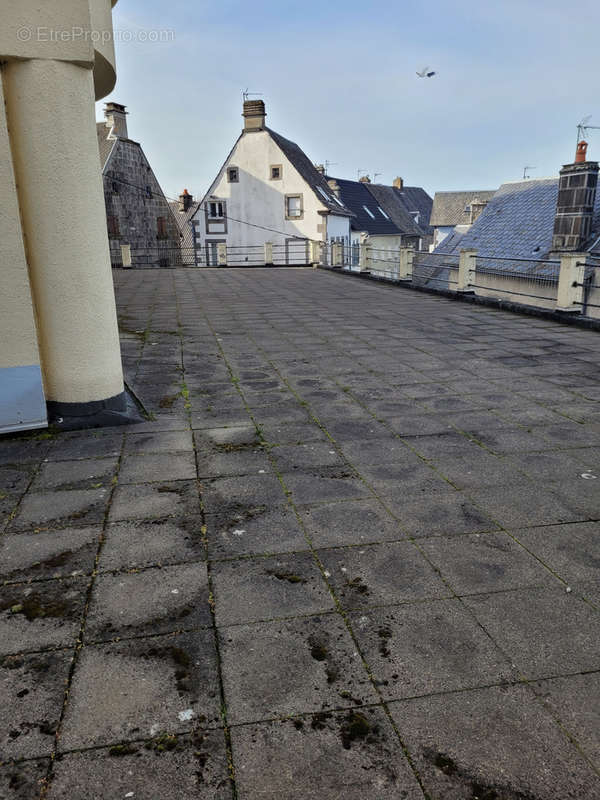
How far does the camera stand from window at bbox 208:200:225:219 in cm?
3831

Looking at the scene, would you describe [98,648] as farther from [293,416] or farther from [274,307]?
[274,307]

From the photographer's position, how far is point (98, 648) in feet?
8.39

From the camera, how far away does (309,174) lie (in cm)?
3881

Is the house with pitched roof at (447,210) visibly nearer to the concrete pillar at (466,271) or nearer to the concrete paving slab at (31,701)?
the concrete pillar at (466,271)

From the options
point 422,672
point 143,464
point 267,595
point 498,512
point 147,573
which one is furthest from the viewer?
point 143,464

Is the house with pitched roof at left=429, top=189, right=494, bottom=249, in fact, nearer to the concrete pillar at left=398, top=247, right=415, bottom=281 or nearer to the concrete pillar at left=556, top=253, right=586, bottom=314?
the concrete pillar at left=398, top=247, right=415, bottom=281

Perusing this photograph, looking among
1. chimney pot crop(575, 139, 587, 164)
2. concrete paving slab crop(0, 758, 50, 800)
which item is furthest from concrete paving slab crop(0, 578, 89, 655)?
chimney pot crop(575, 139, 587, 164)

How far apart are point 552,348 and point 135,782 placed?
8.42 meters

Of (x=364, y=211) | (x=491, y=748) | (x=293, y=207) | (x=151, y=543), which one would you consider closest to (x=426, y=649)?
(x=491, y=748)

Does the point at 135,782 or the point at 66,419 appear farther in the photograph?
the point at 66,419

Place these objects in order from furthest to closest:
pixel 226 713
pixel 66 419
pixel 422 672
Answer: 1. pixel 66 419
2. pixel 422 672
3. pixel 226 713

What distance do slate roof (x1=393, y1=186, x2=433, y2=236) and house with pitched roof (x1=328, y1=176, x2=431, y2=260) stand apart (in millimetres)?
9406

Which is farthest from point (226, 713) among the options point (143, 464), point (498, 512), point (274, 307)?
point (274, 307)

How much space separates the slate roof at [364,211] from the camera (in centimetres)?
4428
